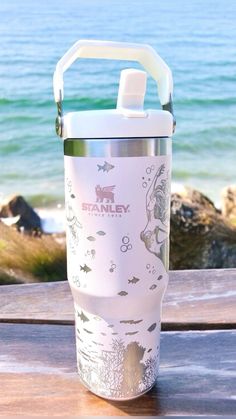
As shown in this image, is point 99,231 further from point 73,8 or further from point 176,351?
point 73,8

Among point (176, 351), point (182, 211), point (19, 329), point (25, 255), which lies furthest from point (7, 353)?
point (182, 211)

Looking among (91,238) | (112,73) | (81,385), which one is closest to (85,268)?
(91,238)

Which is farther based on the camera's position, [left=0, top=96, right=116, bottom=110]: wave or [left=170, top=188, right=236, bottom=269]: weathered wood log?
[left=0, top=96, right=116, bottom=110]: wave

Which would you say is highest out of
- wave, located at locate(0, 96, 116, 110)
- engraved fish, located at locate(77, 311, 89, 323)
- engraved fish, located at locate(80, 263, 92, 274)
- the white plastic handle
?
the white plastic handle

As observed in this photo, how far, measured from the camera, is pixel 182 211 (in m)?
2.18

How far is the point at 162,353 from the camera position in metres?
0.60

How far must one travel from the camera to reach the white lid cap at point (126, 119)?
45 centimetres

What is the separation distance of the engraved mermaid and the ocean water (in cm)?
408

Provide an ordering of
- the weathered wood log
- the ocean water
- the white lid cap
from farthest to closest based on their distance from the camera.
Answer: the ocean water < the weathered wood log < the white lid cap

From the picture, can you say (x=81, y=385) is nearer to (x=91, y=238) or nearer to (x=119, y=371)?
(x=119, y=371)

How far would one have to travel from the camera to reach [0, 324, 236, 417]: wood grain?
1.66ft

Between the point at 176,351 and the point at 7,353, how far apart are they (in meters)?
0.21

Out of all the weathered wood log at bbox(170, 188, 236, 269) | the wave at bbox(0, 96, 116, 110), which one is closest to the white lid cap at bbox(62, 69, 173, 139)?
the weathered wood log at bbox(170, 188, 236, 269)

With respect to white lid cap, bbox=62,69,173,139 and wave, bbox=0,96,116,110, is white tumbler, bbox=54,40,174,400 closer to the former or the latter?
white lid cap, bbox=62,69,173,139
